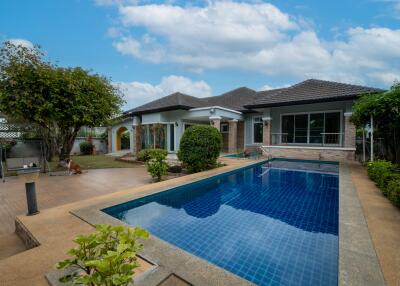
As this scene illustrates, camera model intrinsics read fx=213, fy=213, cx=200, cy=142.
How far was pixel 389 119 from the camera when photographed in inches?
367

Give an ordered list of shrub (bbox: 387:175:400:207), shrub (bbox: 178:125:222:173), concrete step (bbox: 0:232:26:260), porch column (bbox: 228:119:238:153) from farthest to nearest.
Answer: porch column (bbox: 228:119:238:153) → shrub (bbox: 178:125:222:173) → shrub (bbox: 387:175:400:207) → concrete step (bbox: 0:232:26:260)

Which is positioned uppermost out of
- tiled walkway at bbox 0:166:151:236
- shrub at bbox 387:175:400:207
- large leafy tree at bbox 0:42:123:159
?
large leafy tree at bbox 0:42:123:159

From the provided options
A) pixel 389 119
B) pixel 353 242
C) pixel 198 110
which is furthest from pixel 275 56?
pixel 353 242

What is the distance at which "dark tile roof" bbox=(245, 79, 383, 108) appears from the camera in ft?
42.4

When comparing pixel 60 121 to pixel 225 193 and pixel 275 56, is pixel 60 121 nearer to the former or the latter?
pixel 225 193

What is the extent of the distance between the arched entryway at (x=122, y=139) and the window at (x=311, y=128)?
56.5ft

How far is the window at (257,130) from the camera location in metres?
18.8

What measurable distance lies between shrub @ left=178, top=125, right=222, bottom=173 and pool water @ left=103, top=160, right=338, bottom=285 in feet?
5.45

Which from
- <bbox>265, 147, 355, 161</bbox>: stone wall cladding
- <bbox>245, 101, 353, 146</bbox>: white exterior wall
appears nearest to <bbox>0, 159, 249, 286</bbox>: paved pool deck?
<bbox>265, 147, 355, 161</bbox>: stone wall cladding

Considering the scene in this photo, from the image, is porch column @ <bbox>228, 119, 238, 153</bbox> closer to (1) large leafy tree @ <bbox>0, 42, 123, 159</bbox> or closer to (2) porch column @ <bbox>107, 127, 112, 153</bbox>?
(1) large leafy tree @ <bbox>0, 42, 123, 159</bbox>

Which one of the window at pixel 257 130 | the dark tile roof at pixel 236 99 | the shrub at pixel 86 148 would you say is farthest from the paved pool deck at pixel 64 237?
the shrub at pixel 86 148

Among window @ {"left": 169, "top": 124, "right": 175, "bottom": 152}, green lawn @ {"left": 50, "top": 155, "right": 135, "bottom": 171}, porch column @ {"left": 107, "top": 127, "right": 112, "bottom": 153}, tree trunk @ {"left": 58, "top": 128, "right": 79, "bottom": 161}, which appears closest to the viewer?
tree trunk @ {"left": 58, "top": 128, "right": 79, "bottom": 161}

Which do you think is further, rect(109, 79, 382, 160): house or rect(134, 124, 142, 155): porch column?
rect(134, 124, 142, 155): porch column

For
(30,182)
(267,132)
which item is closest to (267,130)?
(267,132)
